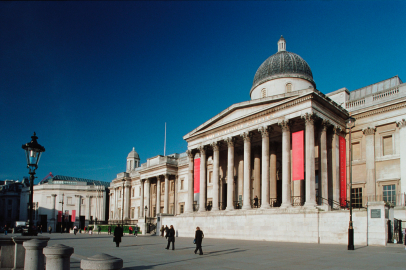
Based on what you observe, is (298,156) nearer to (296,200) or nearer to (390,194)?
(296,200)

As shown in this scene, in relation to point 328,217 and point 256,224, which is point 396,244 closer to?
point 328,217

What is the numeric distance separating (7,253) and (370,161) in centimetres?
2800

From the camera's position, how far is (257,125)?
31.5m

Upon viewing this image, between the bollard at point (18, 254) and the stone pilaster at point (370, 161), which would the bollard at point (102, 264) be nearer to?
the bollard at point (18, 254)

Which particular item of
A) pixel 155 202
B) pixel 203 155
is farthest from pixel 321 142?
pixel 155 202

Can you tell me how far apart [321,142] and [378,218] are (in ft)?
28.2

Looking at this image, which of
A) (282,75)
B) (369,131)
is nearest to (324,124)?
(369,131)

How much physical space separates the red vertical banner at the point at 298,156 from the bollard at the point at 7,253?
2056 cm

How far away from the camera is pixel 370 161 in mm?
29953

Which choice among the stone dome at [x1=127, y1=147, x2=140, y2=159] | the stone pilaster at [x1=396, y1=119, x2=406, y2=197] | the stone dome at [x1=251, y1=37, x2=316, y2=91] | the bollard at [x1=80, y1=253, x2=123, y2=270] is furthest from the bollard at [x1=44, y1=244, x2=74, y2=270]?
the stone dome at [x1=127, y1=147, x2=140, y2=159]

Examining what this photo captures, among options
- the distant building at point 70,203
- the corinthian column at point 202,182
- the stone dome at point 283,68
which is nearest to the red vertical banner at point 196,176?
the corinthian column at point 202,182

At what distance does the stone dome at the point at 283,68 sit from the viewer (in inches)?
1452

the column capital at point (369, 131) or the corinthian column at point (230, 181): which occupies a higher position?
the column capital at point (369, 131)

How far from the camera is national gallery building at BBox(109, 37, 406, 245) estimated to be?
82.6ft
